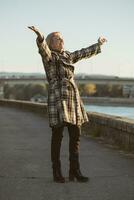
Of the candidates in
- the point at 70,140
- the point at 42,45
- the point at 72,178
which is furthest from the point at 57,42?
the point at 72,178

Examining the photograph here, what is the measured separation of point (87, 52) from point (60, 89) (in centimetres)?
58

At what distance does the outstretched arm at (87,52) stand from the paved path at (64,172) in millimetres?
1281

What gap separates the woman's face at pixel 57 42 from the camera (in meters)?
5.44

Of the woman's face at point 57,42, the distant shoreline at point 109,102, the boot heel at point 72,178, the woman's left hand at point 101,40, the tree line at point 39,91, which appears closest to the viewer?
the woman's face at point 57,42

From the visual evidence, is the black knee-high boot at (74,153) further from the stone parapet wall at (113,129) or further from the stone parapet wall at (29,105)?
the stone parapet wall at (29,105)

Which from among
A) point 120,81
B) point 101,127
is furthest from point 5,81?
point 101,127

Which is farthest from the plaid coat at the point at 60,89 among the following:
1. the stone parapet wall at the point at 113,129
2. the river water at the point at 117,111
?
the river water at the point at 117,111

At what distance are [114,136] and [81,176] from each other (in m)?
3.72

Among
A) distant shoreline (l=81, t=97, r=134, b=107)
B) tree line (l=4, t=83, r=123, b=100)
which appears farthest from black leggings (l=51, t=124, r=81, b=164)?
tree line (l=4, t=83, r=123, b=100)

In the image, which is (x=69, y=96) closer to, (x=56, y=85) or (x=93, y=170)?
(x=56, y=85)

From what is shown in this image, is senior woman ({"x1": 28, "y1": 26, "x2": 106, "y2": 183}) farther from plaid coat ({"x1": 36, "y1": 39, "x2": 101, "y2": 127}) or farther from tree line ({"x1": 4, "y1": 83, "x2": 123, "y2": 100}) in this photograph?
tree line ({"x1": 4, "y1": 83, "x2": 123, "y2": 100})

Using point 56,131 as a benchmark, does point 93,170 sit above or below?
below

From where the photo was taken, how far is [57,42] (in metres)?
5.48

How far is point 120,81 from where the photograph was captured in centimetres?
11012
